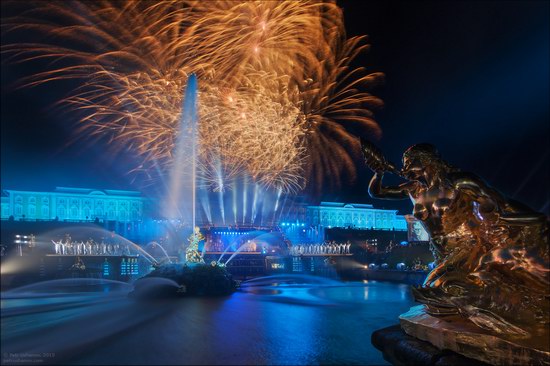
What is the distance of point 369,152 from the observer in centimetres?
567

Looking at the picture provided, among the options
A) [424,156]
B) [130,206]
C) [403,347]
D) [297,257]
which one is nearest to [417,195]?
[424,156]

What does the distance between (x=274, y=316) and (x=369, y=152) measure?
22.4 feet

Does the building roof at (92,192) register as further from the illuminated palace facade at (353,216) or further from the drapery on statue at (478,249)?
the drapery on statue at (478,249)

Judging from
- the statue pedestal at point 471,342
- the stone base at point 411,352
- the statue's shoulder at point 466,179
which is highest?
the statue's shoulder at point 466,179

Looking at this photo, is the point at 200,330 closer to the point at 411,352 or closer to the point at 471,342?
the point at 411,352

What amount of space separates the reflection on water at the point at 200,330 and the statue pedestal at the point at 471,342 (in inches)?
90.9

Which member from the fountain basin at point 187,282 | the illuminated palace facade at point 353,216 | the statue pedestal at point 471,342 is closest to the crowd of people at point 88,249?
the fountain basin at point 187,282

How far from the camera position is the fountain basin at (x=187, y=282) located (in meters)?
17.5

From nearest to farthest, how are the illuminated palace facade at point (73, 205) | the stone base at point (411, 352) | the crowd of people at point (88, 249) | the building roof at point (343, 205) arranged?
the stone base at point (411, 352), the crowd of people at point (88, 249), the illuminated palace facade at point (73, 205), the building roof at point (343, 205)

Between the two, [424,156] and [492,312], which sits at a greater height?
[424,156]

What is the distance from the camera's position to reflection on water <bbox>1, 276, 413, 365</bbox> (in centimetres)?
716

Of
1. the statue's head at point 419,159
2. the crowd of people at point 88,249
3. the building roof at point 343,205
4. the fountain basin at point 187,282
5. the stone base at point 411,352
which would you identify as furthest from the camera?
the building roof at point 343,205

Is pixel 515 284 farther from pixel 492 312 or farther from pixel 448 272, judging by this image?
pixel 448 272

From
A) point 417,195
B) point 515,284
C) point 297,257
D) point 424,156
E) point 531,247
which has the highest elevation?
point 424,156
